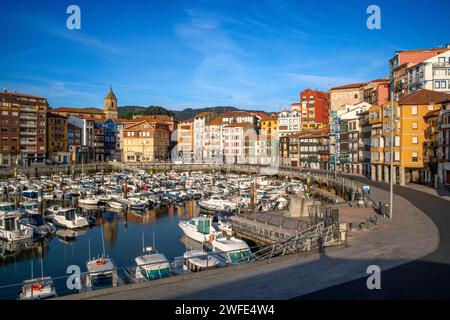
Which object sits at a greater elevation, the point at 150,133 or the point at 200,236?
the point at 150,133

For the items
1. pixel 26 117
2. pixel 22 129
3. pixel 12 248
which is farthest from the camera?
pixel 26 117

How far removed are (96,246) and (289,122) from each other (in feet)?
276

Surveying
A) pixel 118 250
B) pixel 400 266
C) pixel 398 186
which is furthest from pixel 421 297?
pixel 398 186

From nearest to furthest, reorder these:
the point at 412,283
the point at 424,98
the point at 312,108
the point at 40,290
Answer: the point at 412,283 → the point at 40,290 → the point at 424,98 → the point at 312,108

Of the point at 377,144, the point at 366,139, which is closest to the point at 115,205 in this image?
the point at 377,144

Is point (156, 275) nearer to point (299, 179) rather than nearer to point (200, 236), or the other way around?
point (200, 236)

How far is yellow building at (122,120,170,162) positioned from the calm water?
7260 cm

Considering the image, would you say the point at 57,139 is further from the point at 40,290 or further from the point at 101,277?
the point at 40,290

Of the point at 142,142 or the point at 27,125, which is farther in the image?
the point at 142,142

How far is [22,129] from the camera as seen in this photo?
3553 inches

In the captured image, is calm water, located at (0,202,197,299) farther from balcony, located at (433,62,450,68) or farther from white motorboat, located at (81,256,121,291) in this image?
balcony, located at (433,62,450,68)

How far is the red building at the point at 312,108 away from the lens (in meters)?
111

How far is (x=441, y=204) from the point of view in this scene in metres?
32.5

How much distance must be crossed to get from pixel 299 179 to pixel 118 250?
49028 millimetres
